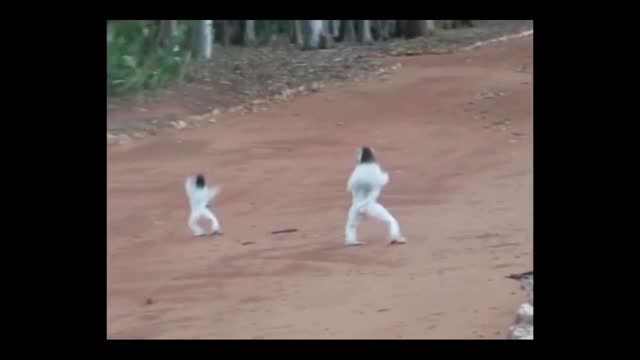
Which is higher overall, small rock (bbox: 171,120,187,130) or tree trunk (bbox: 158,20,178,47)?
tree trunk (bbox: 158,20,178,47)

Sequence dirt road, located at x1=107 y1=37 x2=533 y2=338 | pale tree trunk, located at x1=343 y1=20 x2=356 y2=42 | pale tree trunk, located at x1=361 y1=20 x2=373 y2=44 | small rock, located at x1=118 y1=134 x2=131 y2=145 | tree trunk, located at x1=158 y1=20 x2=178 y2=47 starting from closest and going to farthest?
dirt road, located at x1=107 y1=37 x2=533 y2=338
small rock, located at x1=118 y1=134 x2=131 y2=145
tree trunk, located at x1=158 y1=20 x2=178 y2=47
pale tree trunk, located at x1=361 y1=20 x2=373 y2=44
pale tree trunk, located at x1=343 y1=20 x2=356 y2=42

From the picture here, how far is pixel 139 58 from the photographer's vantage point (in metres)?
20.4

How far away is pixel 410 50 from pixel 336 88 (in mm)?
7618

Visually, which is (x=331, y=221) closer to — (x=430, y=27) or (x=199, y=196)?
(x=199, y=196)

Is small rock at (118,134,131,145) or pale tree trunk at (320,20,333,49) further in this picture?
pale tree trunk at (320,20,333,49)

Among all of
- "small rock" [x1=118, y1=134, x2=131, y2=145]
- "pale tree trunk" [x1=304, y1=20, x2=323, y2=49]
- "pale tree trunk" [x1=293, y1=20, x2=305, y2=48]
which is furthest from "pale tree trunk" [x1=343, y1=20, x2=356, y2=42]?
"small rock" [x1=118, y1=134, x2=131, y2=145]

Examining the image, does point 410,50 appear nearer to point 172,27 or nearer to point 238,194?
point 172,27

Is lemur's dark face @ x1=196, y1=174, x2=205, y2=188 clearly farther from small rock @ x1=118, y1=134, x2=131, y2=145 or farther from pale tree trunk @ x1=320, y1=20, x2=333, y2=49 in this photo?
pale tree trunk @ x1=320, y1=20, x2=333, y2=49

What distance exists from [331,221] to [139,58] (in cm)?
1036

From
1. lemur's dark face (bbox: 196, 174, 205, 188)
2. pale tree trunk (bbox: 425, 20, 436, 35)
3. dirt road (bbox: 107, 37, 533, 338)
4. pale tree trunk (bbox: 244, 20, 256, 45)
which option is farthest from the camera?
pale tree trunk (bbox: 425, 20, 436, 35)

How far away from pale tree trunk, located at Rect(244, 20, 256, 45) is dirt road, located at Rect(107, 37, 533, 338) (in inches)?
495

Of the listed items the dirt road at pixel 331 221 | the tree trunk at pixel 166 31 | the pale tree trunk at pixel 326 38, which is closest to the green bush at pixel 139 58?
the tree trunk at pixel 166 31

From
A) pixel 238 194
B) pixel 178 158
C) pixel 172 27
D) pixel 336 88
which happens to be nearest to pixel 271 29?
pixel 172 27

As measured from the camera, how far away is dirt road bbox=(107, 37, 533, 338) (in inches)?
272
